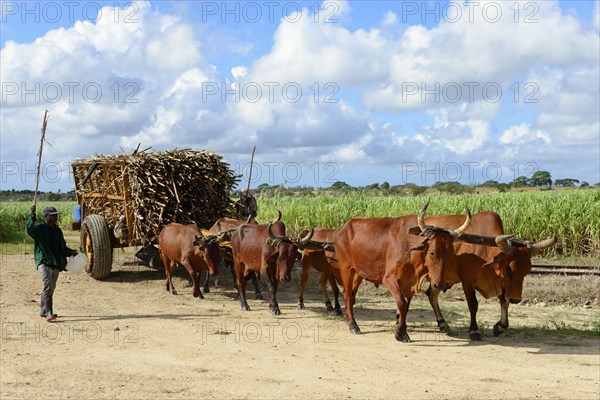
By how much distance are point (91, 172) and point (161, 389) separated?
962 centimetres

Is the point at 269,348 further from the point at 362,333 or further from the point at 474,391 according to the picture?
the point at 474,391

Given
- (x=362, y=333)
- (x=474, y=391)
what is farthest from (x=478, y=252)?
(x=474, y=391)

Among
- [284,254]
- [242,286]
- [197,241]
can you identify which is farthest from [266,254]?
[197,241]

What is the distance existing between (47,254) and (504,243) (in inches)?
295

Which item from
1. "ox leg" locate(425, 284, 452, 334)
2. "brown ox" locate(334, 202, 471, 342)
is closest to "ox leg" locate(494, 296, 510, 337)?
"ox leg" locate(425, 284, 452, 334)

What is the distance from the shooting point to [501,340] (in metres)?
10.3

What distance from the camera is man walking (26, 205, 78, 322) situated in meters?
11.8

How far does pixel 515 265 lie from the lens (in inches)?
402

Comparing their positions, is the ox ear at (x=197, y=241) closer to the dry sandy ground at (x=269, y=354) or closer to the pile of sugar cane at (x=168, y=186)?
the dry sandy ground at (x=269, y=354)

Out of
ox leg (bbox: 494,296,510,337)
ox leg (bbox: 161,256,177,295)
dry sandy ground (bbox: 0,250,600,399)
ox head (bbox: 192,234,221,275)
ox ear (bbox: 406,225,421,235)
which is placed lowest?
dry sandy ground (bbox: 0,250,600,399)

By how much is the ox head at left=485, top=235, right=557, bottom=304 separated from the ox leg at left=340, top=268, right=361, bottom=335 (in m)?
2.32

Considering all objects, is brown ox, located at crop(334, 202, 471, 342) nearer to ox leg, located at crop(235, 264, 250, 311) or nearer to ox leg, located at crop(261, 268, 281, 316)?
ox leg, located at crop(261, 268, 281, 316)

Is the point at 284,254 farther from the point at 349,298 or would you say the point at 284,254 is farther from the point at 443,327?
the point at 443,327

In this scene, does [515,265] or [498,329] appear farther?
[498,329]
